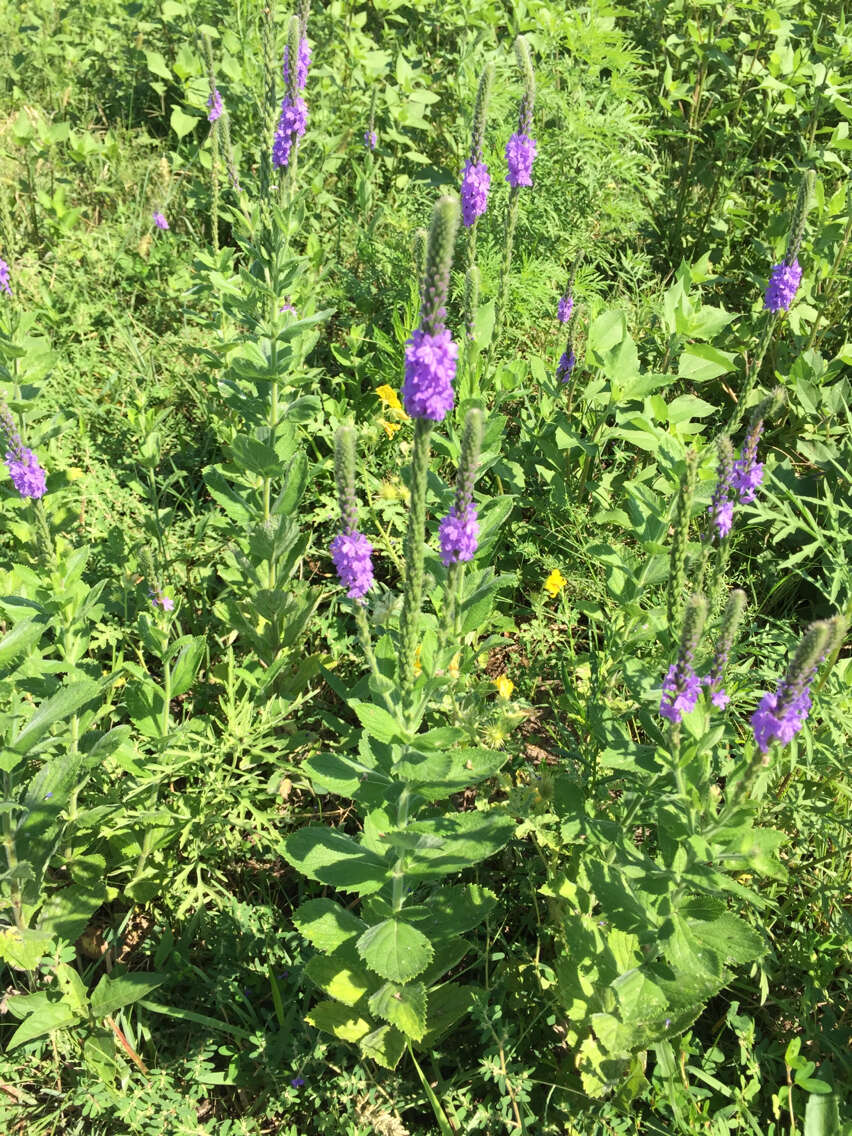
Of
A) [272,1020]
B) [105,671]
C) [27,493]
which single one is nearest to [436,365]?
[27,493]

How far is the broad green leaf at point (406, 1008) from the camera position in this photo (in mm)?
2395

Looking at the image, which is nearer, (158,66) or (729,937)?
(729,937)

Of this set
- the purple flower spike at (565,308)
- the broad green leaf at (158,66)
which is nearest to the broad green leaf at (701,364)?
the purple flower spike at (565,308)

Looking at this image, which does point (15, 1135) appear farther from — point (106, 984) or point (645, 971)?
point (645, 971)

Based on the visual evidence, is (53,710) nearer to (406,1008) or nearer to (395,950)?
(395,950)

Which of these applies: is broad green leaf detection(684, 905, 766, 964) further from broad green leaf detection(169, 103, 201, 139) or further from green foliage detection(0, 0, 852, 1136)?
broad green leaf detection(169, 103, 201, 139)

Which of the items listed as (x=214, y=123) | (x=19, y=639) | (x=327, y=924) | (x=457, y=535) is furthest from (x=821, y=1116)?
(x=214, y=123)

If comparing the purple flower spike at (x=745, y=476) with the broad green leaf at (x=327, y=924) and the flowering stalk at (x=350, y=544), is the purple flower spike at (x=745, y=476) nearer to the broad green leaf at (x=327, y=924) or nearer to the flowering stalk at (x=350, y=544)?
the flowering stalk at (x=350, y=544)

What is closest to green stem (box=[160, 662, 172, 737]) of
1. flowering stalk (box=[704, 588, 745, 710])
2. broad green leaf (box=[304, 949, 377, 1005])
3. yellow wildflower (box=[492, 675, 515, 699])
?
broad green leaf (box=[304, 949, 377, 1005])

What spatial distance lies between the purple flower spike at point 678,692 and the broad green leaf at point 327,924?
1125 millimetres

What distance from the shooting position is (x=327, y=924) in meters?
2.50

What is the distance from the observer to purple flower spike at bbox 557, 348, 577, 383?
4.04 m

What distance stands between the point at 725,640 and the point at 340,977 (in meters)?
1.52

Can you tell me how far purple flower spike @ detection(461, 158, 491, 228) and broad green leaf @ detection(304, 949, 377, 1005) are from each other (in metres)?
2.86
